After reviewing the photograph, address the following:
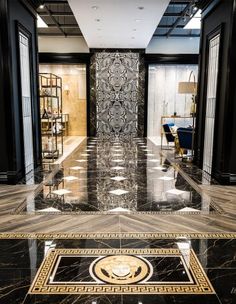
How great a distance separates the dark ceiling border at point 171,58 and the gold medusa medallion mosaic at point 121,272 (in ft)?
34.3

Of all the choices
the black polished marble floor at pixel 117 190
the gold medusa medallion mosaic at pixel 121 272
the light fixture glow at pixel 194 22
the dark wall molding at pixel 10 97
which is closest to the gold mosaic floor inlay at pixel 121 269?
the gold medusa medallion mosaic at pixel 121 272

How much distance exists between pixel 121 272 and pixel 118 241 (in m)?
0.54

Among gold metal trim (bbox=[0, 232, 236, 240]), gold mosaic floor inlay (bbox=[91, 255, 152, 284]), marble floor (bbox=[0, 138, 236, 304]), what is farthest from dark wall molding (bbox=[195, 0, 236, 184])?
gold mosaic floor inlay (bbox=[91, 255, 152, 284])

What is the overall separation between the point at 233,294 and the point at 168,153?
6.31m

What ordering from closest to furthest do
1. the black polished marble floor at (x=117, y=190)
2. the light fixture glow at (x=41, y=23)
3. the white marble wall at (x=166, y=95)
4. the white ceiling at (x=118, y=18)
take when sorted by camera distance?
the black polished marble floor at (x=117, y=190)
the white ceiling at (x=118, y=18)
the light fixture glow at (x=41, y=23)
the white marble wall at (x=166, y=95)

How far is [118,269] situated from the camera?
2.38m

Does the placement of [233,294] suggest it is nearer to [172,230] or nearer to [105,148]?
[172,230]

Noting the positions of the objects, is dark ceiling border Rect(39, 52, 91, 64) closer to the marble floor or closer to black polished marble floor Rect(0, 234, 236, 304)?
the marble floor

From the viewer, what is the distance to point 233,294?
2.06 m

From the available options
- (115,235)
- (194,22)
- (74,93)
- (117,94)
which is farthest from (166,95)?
(115,235)

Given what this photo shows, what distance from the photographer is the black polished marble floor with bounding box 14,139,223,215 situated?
3812 mm

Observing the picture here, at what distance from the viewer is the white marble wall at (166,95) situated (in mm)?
12320

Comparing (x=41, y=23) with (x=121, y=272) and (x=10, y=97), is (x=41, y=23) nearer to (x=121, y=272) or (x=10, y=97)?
(x=10, y=97)

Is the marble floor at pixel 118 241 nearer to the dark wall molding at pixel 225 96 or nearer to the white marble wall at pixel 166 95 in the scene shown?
the dark wall molding at pixel 225 96
